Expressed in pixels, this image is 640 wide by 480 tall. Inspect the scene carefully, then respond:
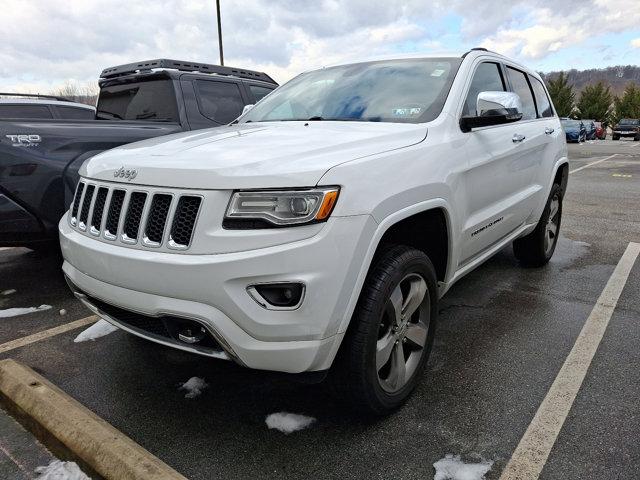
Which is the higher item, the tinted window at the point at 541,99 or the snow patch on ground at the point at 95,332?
the tinted window at the point at 541,99

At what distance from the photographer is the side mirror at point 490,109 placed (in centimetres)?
299

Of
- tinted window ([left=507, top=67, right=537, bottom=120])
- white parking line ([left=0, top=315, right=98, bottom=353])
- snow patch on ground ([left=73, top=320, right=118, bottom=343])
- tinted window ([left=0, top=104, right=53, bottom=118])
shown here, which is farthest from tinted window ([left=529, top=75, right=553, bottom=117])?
tinted window ([left=0, top=104, right=53, bottom=118])

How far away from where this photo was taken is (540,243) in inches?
190

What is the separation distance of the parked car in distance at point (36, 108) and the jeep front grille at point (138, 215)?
15.6 feet

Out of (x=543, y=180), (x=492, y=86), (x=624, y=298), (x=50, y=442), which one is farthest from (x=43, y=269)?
(x=624, y=298)

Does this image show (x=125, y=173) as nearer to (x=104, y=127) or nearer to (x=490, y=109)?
(x=490, y=109)

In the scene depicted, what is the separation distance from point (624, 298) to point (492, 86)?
2052 mm

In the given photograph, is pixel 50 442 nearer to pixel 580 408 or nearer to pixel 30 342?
pixel 30 342


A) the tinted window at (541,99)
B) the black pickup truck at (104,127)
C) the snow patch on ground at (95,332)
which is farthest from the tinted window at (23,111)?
the tinted window at (541,99)

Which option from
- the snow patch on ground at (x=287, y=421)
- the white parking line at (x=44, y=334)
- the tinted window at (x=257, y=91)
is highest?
the tinted window at (x=257, y=91)

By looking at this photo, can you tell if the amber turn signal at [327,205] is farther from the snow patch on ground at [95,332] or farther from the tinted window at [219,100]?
the tinted window at [219,100]

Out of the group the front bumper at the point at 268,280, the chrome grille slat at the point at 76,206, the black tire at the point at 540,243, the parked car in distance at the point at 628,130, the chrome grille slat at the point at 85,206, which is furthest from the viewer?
the parked car in distance at the point at 628,130

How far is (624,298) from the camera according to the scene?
422 cm

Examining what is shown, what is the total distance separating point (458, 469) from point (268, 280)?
3.75 feet
